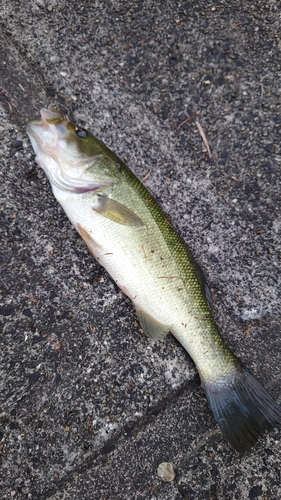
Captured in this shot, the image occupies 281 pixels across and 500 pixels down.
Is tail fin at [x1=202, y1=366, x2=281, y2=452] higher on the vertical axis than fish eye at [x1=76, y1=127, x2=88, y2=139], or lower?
lower

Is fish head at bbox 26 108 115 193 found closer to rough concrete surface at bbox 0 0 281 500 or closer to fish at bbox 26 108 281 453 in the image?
fish at bbox 26 108 281 453

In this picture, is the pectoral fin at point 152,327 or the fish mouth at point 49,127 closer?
the fish mouth at point 49,127

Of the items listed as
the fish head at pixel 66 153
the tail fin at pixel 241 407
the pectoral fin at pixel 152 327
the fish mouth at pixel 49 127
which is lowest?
the tail fin at pixel 241 407

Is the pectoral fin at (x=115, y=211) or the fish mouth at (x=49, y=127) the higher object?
the fish mouth at (x=49, y=127)

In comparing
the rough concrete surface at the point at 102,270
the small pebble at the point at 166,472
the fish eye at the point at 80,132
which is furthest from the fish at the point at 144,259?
the small pebble at the point at 166,472

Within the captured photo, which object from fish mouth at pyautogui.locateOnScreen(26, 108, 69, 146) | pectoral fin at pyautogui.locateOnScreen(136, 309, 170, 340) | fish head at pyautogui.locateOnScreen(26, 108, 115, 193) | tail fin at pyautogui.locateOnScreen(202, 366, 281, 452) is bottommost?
tail fin at pyautogui.locateOnScreen(202, 366, 281, 452)

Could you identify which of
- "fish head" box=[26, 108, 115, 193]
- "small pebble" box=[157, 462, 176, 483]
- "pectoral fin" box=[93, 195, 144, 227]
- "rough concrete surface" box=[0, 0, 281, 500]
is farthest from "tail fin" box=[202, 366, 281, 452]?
"fish head" box=[26, 108, 115, 193]

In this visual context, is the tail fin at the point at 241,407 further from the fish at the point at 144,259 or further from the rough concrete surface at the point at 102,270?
the rough concrete surface at the point at 102,270
